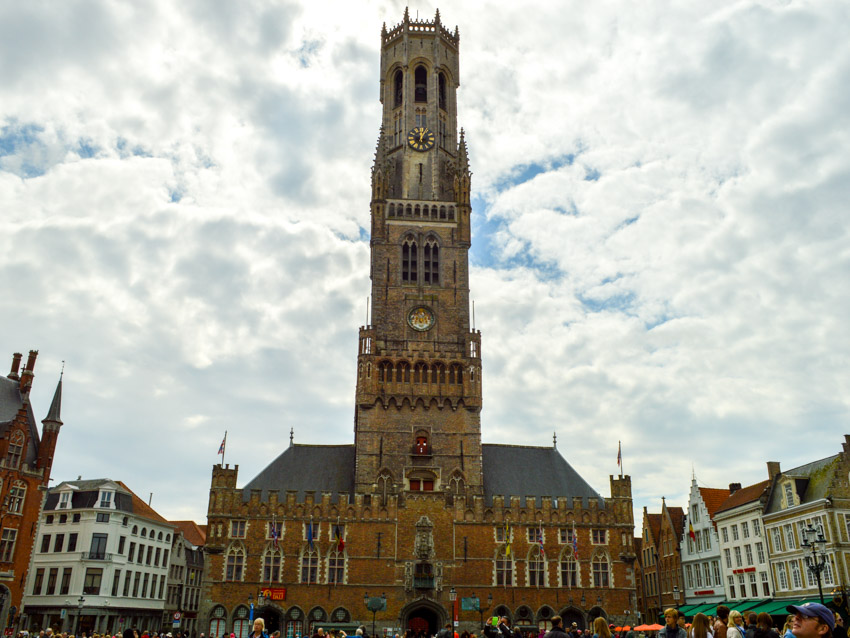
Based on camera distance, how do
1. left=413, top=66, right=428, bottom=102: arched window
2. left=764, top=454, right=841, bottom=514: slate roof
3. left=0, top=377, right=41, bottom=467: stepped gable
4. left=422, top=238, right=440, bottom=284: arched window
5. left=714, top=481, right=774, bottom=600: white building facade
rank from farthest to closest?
left=413, top=66, right=428, bottom=102: arched window < left=422, top=238, right=440, bottom=284: arched window < left=0, top=377, right=41, bottom=467: stepped gable < left=714, top=481, right=774, bottom=600: white building facade < left=764, top=454, right=841, bottom=514: slate roof

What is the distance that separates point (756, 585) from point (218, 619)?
39357mm

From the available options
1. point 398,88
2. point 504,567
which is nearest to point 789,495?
point 504,567

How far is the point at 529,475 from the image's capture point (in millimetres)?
62344

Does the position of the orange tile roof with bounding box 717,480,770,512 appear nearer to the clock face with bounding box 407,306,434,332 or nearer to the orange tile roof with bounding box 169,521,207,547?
the clock face with bounding box 407,306,434,332

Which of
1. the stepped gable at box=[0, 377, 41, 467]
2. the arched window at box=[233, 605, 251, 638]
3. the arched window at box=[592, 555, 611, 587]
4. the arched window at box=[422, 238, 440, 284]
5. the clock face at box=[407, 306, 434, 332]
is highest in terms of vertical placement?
the arched window at box=[422, 238, 440, 284]

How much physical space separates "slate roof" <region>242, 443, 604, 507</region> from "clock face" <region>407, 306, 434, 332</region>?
38.9ft

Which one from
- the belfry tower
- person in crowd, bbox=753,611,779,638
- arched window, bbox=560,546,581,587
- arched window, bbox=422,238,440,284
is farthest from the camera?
arched window, bbox=422,238,440,284

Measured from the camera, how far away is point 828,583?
4525 centimetres

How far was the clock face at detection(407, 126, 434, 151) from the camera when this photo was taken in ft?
233

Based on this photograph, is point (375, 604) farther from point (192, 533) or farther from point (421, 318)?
point (192, 533)

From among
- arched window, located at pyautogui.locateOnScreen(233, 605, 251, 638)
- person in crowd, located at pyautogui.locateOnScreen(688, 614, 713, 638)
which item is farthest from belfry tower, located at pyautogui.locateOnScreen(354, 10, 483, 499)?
person in crowd, located at pyautogui.locateOnScreen(688, 614, 713, 638)

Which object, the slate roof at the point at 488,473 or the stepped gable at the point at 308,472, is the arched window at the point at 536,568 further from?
the stepped gable at the point at 308,472

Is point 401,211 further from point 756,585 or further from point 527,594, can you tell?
point 756,585

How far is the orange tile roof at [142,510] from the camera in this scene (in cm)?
6289
